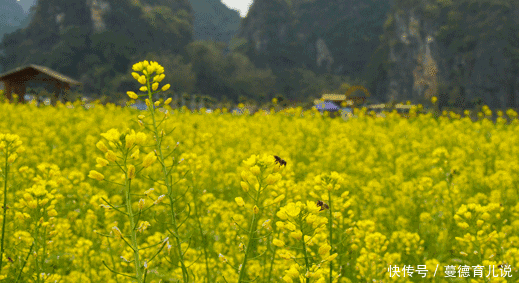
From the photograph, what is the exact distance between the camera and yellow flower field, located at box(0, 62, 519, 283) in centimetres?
141

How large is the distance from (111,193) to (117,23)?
6075 cm

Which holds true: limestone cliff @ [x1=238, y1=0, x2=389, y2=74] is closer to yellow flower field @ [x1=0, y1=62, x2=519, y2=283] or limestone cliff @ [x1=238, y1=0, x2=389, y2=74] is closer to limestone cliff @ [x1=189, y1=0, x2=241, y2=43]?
limestone cliff @ [x1=189, y1=0, x2=241, y2=43]

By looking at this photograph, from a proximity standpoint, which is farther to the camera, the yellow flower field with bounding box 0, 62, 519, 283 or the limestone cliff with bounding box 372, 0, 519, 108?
the limestone cliff with bounding box 372, 0, 519, 108

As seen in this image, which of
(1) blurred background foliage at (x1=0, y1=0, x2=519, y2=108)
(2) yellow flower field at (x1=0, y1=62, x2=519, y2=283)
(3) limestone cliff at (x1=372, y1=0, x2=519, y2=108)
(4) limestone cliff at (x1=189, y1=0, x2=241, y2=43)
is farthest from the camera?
(4) limestone cliff at (x1=189, y1=0, x2=241, y2=43)

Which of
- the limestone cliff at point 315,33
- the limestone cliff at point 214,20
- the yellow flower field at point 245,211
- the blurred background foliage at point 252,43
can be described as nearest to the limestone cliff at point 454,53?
the blurred background foliage at point 252,43

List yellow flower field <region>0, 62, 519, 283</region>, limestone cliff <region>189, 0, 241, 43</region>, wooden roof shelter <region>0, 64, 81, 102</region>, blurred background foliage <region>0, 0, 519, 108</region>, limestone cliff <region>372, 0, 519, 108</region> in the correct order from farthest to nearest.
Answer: limestone cliff <region>189, 0, 241, 43</region> → blurred background foliage <region>0, 0, 519, 108</region> → limestone cliff <region>372, 0, 519, 108</region> → wooden roof shelter <region>0, 64, 81, 102</region> → yellow flower field <region>0, 62, 519, 283</region>

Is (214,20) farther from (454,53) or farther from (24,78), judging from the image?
(24,78)

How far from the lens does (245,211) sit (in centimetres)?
372

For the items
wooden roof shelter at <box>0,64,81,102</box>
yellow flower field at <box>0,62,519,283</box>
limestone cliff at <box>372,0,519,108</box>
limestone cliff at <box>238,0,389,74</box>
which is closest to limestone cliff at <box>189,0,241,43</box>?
limestone cliff at <box>238,0,389,74</box>

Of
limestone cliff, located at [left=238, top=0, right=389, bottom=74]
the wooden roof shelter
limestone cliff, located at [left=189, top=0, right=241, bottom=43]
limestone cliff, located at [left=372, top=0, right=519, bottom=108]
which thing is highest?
limestone cliff, located at [left=189, top=0, right=241, bottom=43]

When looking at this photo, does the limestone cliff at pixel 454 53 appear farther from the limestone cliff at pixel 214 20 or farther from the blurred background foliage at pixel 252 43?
the limestone cliff at pixel 214 20

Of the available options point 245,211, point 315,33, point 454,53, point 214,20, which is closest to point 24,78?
point 245,211

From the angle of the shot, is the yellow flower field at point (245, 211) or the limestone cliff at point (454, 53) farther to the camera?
the limestone cliff at point (454, 53)

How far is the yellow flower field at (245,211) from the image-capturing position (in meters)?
1.41
